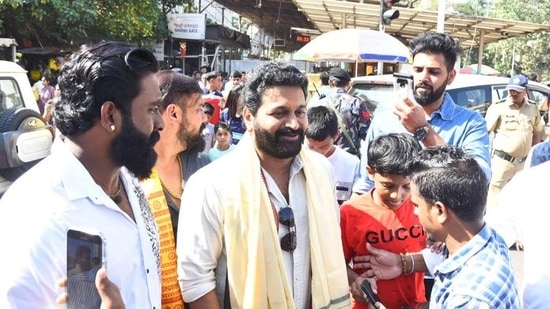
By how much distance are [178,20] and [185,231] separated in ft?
56.7

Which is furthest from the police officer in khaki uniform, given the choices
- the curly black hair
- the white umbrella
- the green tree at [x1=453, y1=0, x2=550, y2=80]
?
the green tree at [x1=453, y1=0, x2=550, y2=80]

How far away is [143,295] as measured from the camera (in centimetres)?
160

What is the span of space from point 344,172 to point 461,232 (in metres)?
1.97

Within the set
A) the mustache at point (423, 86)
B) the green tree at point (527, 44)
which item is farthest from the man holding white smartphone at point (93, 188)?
the green tree at point (527, 44)

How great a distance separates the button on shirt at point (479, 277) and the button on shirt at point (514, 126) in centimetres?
516

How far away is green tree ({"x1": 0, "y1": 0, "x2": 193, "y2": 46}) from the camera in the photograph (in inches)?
496

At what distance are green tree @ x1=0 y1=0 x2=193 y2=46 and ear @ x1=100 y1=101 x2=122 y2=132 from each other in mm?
11767

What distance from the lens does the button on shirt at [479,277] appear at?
66.7 inches

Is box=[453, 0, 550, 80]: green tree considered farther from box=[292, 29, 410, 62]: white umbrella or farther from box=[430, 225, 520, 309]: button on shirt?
box=[430, 225, 520, 309]: button on shirt

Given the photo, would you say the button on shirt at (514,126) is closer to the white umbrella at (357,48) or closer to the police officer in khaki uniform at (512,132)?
the police officer in khaki uniform at (512,132)

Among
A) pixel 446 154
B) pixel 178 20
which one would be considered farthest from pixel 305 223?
pixel 178 20

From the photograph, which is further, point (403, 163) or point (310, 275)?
point (403, 163)

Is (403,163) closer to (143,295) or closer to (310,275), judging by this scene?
(310,275)

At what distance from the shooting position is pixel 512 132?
6.58 m
